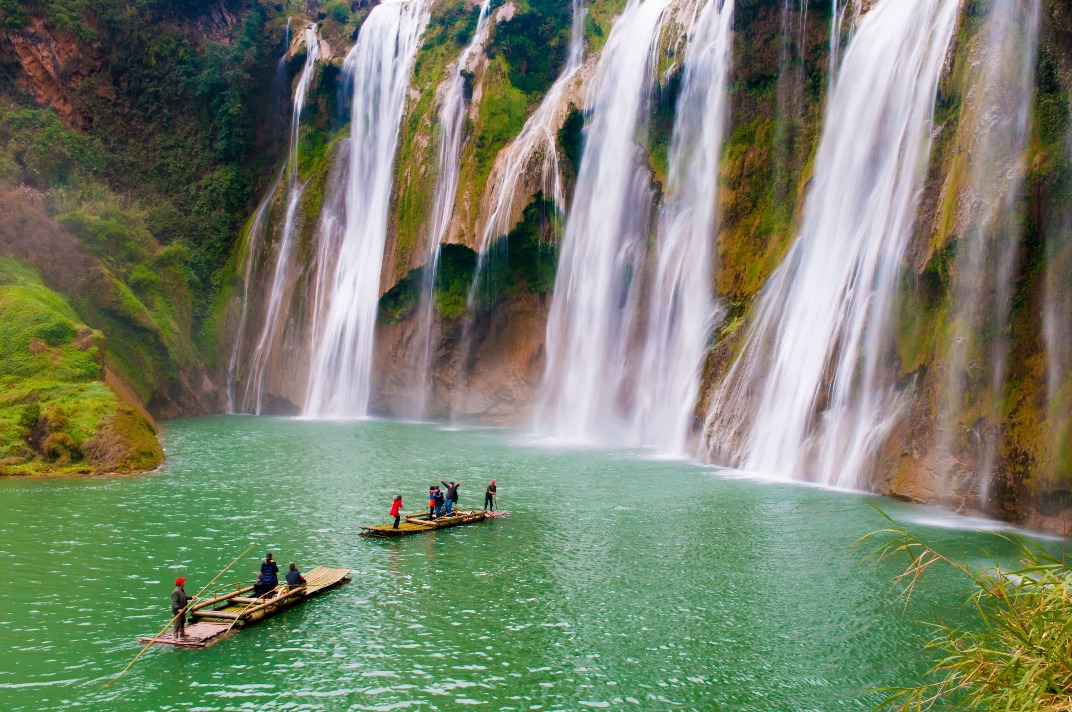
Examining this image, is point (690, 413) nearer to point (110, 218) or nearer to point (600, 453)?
point (600, 453)

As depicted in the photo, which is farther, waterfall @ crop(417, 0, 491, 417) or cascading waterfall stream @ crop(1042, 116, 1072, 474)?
waterfall @ crop(417, 0, 491, 417)

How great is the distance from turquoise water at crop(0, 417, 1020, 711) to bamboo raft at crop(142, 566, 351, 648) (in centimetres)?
19

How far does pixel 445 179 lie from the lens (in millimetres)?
45406

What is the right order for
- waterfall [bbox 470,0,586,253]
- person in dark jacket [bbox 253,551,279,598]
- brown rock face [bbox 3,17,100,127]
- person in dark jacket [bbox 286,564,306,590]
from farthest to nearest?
brown rock face [bbox 3,17,100,127]
waterfall [bbox 470,0,586,253]
person in dark jacket [bbox 286,564,306,590]
person in dark jacket [bbox 253,551,279,598]

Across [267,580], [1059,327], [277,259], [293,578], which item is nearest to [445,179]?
[277,259]

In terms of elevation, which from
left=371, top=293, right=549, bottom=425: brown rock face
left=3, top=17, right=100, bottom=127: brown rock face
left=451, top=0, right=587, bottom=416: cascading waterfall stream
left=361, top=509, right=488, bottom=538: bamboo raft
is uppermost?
left=3, top=17, right=100, bottom=127: brown rock face

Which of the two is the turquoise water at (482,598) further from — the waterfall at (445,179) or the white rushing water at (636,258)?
the waterfall at (445,179)

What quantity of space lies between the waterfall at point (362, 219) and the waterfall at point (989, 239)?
31.2 m

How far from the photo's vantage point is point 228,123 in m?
54.2

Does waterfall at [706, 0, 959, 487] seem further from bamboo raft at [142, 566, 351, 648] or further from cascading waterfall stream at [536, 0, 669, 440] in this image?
bamboo raft at [142, 566, 351, 648]

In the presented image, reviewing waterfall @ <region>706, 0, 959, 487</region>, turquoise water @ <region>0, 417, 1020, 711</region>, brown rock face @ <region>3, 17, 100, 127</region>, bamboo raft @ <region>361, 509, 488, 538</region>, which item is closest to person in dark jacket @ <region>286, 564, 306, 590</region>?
turquoise water @ <region>0, 417, 1020, 711</region>

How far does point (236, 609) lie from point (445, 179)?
3422 cm

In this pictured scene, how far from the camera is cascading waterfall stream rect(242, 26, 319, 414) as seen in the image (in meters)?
48.7

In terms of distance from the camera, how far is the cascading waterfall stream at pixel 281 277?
160ft
